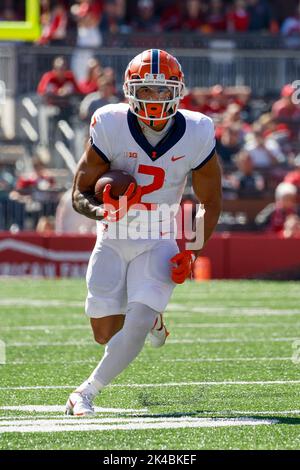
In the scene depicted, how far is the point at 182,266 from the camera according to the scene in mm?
5297

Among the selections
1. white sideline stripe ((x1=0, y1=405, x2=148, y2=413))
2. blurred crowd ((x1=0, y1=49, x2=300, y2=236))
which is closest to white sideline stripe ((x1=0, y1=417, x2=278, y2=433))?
white sideline stripe ((x1=0, y1=405, x2=148, y2=413))

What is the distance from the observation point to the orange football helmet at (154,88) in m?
5.37

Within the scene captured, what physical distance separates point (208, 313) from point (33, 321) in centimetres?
146

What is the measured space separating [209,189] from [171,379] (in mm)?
1207

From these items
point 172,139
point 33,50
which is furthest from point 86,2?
point 172,139

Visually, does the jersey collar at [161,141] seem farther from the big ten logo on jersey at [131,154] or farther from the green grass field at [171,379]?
the green grass field at [171,379]

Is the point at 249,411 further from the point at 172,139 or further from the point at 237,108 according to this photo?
the point at 237,108

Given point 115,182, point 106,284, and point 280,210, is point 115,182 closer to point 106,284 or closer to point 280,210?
point 106,284

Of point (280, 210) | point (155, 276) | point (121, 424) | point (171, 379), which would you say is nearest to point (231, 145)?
point (280, 210)

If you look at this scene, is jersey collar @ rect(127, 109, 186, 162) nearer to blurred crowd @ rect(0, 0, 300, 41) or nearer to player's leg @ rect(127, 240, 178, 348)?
player's leg @ rect(127, 240, 178, 348)

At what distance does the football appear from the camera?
5230 mm

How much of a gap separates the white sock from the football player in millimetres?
111

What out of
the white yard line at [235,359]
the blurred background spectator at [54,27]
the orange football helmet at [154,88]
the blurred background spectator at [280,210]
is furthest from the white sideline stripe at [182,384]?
the blurred background spectator at [54,27]

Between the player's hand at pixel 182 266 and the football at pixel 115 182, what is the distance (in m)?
0.38
